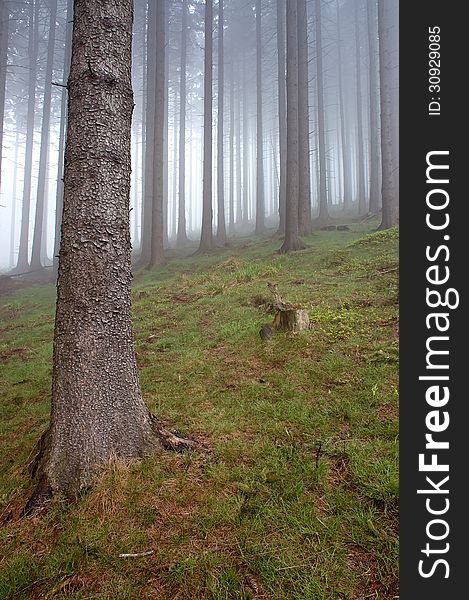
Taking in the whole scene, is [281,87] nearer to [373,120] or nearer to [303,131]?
[373,120]

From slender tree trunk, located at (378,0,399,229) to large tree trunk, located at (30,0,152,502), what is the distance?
35.7 feet

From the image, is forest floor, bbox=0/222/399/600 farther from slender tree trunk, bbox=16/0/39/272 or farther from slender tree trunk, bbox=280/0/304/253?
slender tree trunk, bbox=16/0/39/272

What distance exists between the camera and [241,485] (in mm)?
2258

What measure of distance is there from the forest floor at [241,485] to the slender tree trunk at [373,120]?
587 inches

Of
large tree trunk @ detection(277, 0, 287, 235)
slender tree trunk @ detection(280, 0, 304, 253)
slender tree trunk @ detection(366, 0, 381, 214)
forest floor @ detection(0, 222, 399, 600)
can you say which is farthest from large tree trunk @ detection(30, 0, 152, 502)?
slender tree trunk @ detection(366, 0, 381, 214)

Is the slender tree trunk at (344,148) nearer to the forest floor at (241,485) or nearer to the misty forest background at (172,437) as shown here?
the forest floor at (241,485)

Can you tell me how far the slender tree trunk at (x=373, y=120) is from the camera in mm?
18219

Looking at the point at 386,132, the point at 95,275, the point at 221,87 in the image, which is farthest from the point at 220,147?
the point at 95,275

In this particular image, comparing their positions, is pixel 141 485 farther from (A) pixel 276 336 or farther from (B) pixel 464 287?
(A) pixel 276 336

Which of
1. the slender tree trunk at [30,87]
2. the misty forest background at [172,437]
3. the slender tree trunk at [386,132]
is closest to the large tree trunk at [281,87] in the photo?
the slender tree trunk at [386,132]

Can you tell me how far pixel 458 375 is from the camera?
160cm

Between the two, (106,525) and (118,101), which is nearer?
(106,525)

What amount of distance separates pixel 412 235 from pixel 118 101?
7.63ft

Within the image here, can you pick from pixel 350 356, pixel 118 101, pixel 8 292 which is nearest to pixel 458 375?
pixel 350 356
